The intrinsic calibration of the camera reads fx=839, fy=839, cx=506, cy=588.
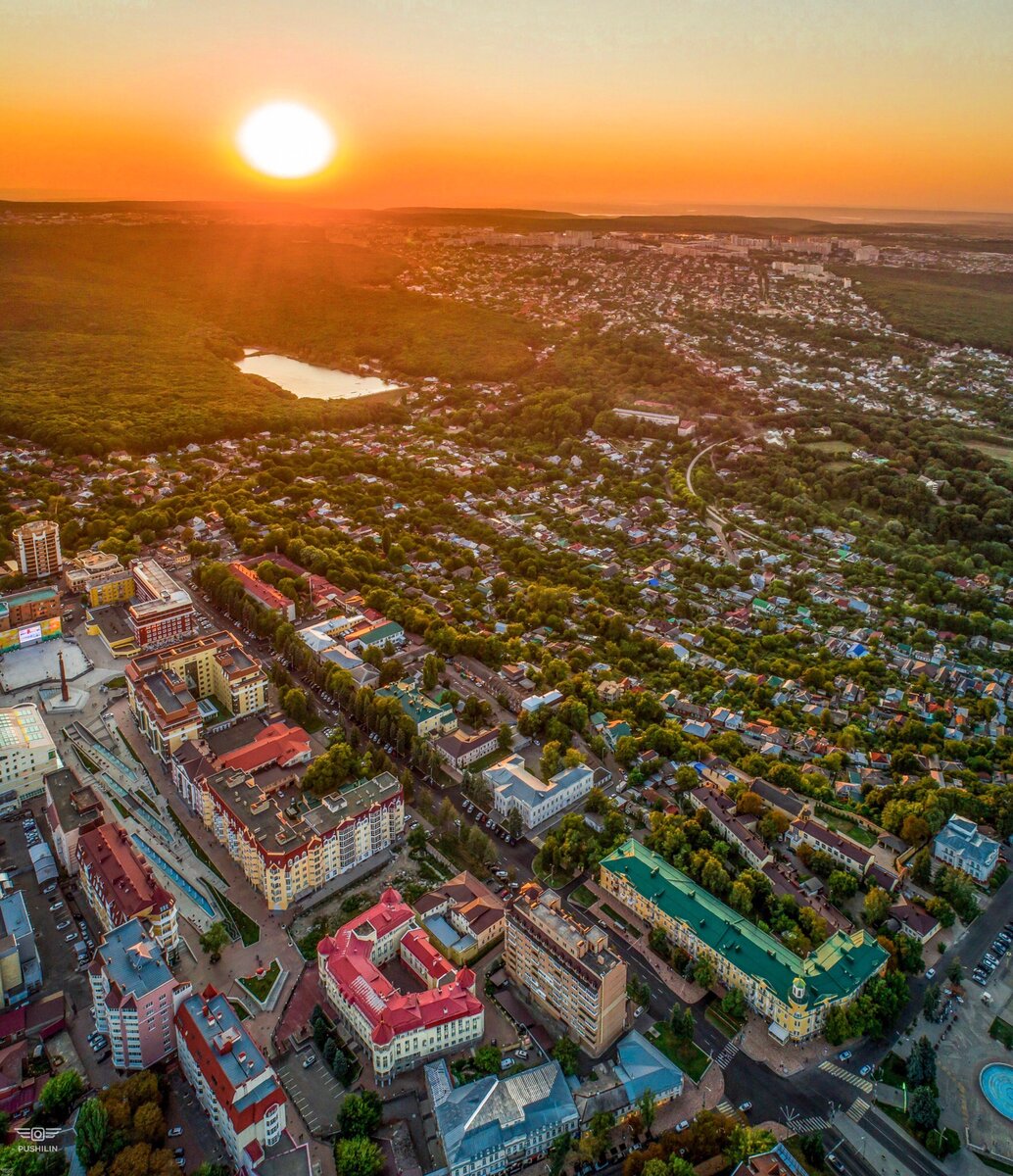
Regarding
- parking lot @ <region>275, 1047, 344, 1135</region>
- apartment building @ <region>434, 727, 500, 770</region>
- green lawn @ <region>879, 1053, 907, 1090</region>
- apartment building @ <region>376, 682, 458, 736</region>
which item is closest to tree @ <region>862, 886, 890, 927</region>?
green lawn @ <region>879, 1053, 907, 1090</region>

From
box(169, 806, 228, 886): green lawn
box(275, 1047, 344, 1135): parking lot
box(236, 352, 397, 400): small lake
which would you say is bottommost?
box(275, 1047, 344, 1135): parking lot

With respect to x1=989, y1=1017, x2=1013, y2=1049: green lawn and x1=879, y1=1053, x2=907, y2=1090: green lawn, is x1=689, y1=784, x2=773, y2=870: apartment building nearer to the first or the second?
x1=879, y1=1053, x2=907, y2=1090: green lawn

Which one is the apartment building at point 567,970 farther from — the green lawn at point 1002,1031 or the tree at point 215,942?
the green lawn at point 1002,1031

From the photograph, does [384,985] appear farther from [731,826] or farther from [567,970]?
[731,826]

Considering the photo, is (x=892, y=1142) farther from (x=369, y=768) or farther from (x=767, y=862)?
(x=369, y=768)

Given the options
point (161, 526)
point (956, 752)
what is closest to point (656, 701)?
point (956, 752)

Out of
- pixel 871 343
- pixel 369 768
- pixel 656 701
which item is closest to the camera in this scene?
pixel 369 768
